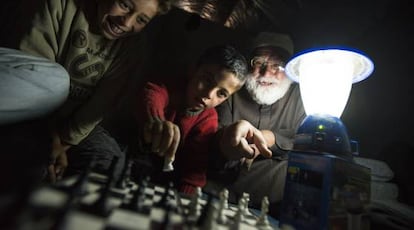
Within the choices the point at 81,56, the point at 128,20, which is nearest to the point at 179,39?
the point at 128,20

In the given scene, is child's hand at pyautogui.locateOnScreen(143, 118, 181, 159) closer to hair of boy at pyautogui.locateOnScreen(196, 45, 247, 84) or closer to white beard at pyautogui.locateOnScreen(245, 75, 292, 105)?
hair of boy at pyautogui.locateOnScreen(196, 45, 247, 84)

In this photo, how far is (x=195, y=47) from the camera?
136 centimetres

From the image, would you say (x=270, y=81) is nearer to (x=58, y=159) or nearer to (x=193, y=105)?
(x=193, y=105)

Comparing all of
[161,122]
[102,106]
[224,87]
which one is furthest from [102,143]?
[224,87]

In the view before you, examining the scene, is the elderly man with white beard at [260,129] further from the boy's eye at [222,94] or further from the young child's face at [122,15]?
the young child's face at [122,15]

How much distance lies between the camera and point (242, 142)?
127cm

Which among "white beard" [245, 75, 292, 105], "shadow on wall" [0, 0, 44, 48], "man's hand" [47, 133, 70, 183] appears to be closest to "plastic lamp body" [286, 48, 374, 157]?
"white beard" [245, 75, 292, 105]

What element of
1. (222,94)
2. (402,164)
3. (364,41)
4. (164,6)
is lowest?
(402,164)

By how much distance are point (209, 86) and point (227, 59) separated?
17 centimetres

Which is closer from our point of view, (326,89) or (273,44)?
(326,89)

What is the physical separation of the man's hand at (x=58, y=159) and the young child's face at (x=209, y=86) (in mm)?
622

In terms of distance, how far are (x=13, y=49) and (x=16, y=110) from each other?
273 millimetres

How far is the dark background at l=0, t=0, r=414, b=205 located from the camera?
4.50ft

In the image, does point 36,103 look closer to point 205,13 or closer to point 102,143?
point 102,143
